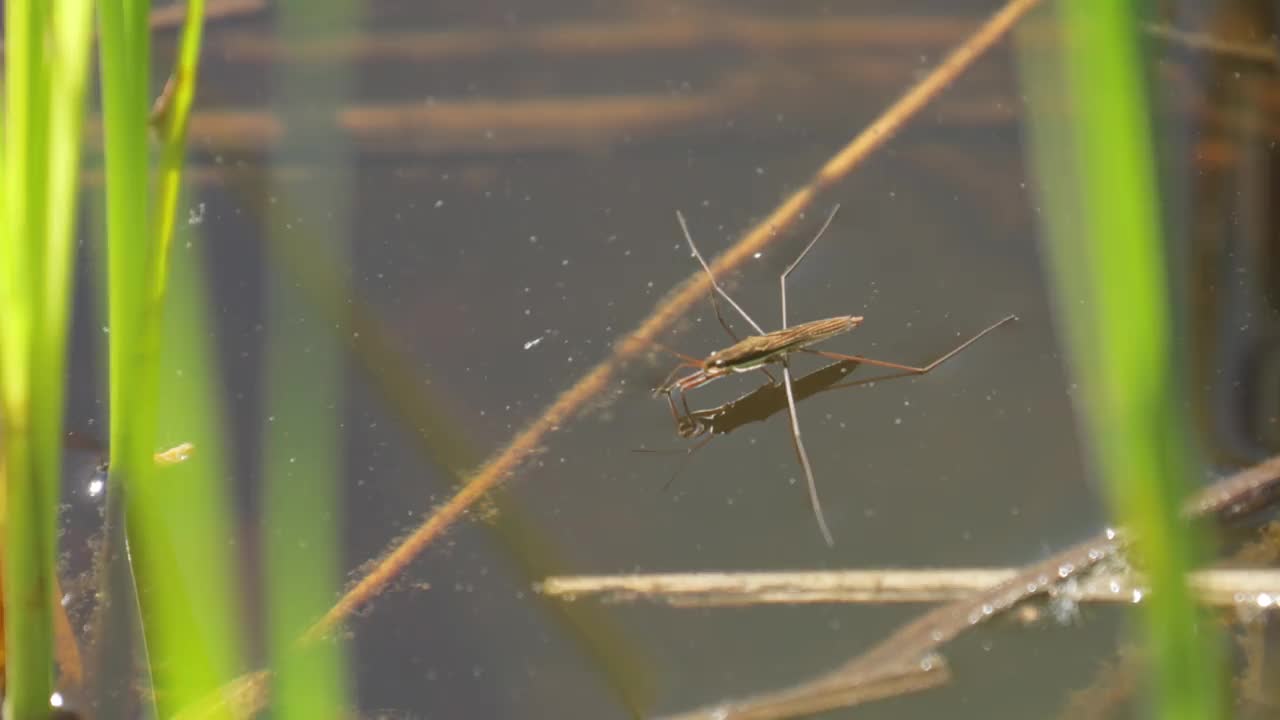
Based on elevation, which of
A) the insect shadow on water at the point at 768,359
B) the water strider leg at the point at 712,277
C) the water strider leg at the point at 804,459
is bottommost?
the water strider leg at the point at 804,459

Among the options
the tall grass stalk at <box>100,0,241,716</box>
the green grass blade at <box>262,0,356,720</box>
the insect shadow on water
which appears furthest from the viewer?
the insect shadow on water

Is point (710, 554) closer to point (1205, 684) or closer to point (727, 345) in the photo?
point (727, 345)

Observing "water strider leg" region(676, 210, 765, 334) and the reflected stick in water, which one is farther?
"water strider leg" region(676, 210, 765, 334)

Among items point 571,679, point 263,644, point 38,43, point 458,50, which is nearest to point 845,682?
point 571,679

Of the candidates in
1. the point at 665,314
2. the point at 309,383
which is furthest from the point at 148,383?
the point at 665,314

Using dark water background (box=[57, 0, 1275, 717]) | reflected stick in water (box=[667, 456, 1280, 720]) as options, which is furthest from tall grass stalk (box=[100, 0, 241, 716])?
reflected stick in water (box=[667, 456, 1280, 720])

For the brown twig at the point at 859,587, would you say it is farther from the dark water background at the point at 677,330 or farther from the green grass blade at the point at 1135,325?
the green grass blade at the point at 1135,325

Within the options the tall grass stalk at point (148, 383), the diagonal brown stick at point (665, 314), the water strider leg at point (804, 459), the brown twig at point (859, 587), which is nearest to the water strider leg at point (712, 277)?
the diagonal brown stick at point (665, 314)

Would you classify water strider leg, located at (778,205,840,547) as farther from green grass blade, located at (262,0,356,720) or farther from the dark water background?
green grass blade, located at (262,0,356,720)
